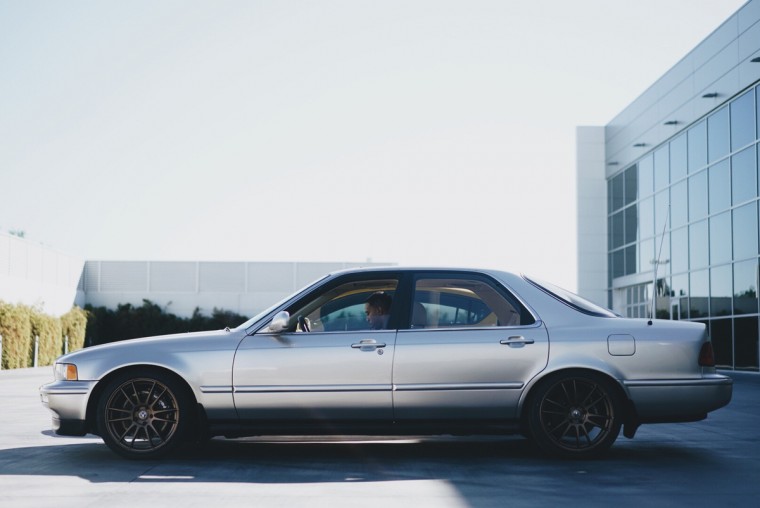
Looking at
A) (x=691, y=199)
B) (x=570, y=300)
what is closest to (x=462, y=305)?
(x=570, y=300)

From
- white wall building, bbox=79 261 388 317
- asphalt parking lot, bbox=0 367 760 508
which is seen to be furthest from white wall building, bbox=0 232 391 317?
asphalt parking lot, bbox=0 367 760 508

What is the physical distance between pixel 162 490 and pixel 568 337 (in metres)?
3.29

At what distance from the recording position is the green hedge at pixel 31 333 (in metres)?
30.9

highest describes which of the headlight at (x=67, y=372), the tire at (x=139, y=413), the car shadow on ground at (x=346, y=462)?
the headlight at (x=67, y=372)

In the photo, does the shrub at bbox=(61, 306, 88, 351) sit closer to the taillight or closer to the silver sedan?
the silver sedan

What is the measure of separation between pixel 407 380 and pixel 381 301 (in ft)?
2.40

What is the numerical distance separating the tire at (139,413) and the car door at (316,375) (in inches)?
22.0

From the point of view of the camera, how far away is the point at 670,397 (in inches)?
303

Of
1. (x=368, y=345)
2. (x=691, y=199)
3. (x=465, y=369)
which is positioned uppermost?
(x=691, y=199)

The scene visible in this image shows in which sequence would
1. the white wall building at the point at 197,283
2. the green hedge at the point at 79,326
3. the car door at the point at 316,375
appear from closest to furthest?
1. the car door at the point at 316,375
2. the green hedge at the point at 79,326
3. the white wall building at the point at 197,283

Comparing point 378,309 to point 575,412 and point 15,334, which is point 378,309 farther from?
point 15,334

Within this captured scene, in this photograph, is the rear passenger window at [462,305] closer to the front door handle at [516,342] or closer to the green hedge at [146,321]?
the front door handle at [516,342]

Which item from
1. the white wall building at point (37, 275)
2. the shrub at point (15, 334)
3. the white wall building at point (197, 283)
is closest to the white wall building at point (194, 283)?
the white wall building at point (197, 283)

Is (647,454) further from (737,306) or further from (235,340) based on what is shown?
(737,306)
